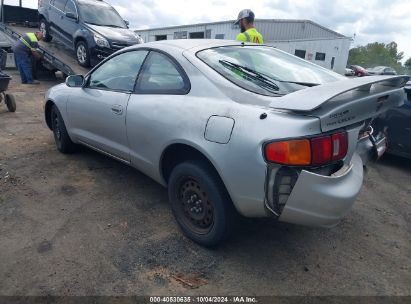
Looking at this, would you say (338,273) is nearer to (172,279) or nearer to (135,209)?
(172,279)

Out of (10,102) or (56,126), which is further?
(10,102)

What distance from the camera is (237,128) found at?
2.29 metres

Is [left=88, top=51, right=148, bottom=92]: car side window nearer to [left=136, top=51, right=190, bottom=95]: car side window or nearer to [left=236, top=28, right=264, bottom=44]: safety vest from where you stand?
[left=136, top=51, right=190, bottom=95]: car side window

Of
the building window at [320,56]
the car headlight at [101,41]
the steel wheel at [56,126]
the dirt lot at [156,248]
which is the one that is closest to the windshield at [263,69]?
the dirt lot at [156,248]

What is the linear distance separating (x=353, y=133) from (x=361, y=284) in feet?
3.60

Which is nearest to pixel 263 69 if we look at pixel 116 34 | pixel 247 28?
pixel 247 28

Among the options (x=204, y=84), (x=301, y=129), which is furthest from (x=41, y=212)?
(x=301, y=129)

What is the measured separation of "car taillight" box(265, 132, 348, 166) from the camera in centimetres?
209

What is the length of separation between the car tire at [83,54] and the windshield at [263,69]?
606cm

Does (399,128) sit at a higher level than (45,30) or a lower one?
lower

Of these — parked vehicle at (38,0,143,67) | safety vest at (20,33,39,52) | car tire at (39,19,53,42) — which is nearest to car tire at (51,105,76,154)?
parked vehicle at (38,0,143,67)

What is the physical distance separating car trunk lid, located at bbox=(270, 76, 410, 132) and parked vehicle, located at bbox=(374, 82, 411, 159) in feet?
8.81

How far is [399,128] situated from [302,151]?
11.7ft

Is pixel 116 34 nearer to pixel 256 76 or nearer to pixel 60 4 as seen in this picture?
pixel 60 4
